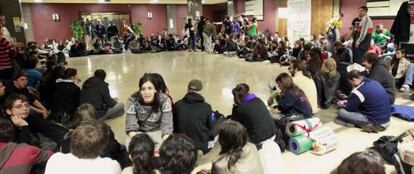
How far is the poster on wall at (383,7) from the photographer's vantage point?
32.9 ft

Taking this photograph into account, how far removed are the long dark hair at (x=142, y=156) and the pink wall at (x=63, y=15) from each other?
1892 centimetres

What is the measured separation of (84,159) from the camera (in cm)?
207

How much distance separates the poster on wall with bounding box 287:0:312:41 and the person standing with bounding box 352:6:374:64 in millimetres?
6699

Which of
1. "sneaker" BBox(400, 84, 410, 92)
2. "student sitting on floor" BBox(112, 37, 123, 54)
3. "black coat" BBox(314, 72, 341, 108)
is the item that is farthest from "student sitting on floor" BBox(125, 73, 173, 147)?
"student sitting on floor" BBox(112, 37, 123, 54)

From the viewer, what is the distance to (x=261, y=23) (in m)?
16.5

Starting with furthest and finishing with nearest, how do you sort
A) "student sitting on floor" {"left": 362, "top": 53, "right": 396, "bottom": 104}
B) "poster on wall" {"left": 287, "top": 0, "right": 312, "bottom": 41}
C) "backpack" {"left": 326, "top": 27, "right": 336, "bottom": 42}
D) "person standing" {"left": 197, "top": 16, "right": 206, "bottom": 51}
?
"person standing" {"left": 197, "top": 16, "right": 206, "bottom": 51}
"poster on wall" {"left": 287, "top": 0, "right": 312, "bottom": 41}
"backpack" {"left": 326, "top": 27, "right": 336, "bottom": 42}
"student sitting on floor" {"left": 362, "top": 53, "right": 396, "bottom": 104}

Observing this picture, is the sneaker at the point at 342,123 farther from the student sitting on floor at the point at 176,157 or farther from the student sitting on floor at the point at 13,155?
the student sitting on floor at the point at 13,155

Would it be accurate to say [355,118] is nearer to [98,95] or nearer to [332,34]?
[98,95]

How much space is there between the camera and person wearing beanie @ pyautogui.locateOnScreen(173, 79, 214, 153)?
3330mm

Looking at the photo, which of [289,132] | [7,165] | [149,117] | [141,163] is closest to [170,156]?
[141,163]

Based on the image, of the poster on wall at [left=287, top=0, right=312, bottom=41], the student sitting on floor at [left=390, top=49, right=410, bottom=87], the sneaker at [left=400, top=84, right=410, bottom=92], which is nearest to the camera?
the sneaker at [left=400, top=84, right=410, bottom=92]

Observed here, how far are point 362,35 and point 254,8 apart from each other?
1070cm

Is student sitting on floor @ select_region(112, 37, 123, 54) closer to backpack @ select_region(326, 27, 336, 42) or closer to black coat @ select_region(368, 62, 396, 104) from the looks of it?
backpack @ select_region(326, 27, 336, 42)

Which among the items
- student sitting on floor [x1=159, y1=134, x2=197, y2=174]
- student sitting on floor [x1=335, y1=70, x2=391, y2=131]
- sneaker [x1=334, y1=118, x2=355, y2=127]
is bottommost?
sneaker [x1=334, y1=118, x2=355, y2=127]
